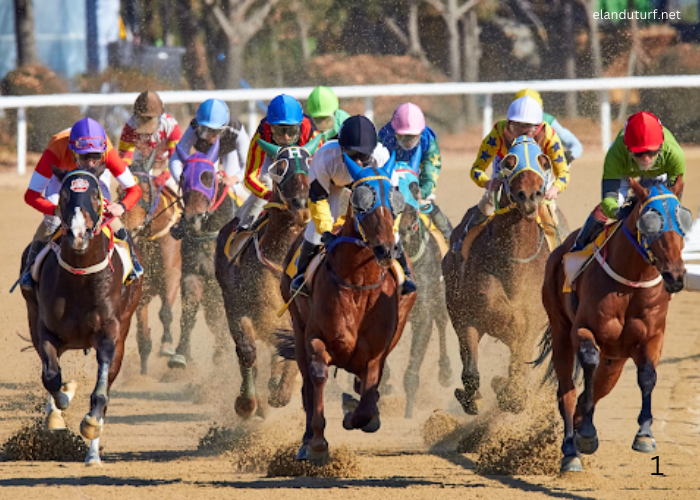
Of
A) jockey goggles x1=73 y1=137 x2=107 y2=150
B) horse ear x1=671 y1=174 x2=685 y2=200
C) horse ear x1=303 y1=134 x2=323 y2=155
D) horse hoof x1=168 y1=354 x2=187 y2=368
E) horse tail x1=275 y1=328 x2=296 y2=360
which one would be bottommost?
Result: horse hoof x1=168 y1=354 x2=187 y2=368

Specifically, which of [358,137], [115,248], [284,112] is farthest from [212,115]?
[358,137]

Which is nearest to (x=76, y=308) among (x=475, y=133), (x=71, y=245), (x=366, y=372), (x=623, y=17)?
(x=71, y=245)

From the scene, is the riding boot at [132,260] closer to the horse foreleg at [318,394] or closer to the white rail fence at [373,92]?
the horse foreleg at [318,394]

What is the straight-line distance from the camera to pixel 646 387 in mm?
6699

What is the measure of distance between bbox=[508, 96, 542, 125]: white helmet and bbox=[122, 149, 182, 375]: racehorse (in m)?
3.56

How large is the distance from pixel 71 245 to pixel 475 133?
54.3 feet

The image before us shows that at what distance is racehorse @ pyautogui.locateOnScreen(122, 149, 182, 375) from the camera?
1093 cm

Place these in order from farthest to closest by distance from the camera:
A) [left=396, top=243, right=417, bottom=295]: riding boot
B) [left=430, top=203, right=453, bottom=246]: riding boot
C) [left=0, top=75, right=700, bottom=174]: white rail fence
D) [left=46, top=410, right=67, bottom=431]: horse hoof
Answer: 1. [left=0, top=75, right=700, bottom=174]: white rail fence
2. [left=430, top=203, right=453, bottom=246]: riding boot
3. [left=46, top=410, right=67, bottom=431]: horse hoof
4. [left=396, top=243, right=417, bottom=295]: riding boot

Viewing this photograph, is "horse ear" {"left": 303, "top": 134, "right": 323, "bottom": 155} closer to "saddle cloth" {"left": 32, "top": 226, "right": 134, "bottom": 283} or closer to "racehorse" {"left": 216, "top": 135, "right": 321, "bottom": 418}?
"racehorse" {"left": 216, "top": 135, "right": 321, "bottom": 418}

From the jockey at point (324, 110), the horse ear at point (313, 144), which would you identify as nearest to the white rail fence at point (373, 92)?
the jockey at point (324, 110)

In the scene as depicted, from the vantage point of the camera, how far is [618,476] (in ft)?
23.3

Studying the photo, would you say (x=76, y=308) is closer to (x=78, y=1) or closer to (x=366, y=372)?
(x=366, y=372)

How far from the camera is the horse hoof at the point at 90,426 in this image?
7.11m

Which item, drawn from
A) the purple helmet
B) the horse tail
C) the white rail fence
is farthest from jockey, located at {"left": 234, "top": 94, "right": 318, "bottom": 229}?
the white rail fence
